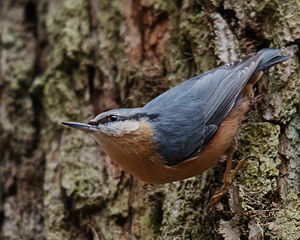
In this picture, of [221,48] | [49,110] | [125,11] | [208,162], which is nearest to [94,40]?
[125,11]

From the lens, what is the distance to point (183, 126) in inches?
144

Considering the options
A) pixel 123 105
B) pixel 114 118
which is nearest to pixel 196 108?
pixel 114 118

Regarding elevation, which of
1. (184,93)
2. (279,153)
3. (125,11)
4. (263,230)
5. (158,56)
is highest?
(125,11)

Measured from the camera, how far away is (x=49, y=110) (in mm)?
4582

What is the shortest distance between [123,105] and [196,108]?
2.64 feet

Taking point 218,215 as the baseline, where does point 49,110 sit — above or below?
above

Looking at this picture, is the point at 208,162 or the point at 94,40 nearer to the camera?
the point at 208,162

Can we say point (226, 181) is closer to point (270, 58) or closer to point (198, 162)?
point (198, 162)

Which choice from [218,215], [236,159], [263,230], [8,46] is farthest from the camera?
[8,46]

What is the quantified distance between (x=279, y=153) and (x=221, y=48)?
86 cm

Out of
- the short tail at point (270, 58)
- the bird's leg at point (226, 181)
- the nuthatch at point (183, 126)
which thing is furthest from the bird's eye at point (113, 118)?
the short tail at point (270, 58)

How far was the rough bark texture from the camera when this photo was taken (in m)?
3.44

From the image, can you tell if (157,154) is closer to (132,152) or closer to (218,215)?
(132,152)

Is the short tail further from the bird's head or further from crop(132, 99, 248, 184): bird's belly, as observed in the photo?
the bird's head
